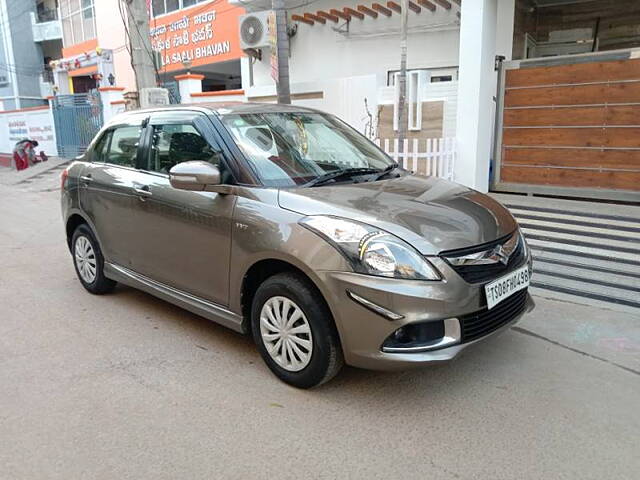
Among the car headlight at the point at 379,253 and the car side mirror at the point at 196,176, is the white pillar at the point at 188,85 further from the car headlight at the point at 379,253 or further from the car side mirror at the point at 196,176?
the car headlight at the point at 379,253

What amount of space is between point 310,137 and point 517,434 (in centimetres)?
249

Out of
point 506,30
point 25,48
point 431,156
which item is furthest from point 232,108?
point 25,48

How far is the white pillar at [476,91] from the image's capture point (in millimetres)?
7145

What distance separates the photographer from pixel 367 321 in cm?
292

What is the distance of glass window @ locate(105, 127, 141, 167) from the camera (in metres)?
4.55

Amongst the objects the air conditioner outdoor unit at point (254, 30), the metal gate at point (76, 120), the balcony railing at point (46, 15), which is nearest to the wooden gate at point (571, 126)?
the air conditioner outdoor unit at point (254, 30)

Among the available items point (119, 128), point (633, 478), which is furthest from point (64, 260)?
point (633, 478)

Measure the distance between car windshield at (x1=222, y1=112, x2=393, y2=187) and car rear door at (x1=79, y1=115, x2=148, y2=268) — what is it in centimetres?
112

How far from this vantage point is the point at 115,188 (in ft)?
14.9

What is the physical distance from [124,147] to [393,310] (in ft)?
9.93

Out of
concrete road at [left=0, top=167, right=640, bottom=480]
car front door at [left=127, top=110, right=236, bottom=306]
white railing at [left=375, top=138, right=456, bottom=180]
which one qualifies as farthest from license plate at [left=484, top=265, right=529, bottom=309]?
white railing at [left=375, top=138, right=456, bottom=180]

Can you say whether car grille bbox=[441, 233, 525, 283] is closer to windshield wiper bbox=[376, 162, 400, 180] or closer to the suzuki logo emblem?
the suzuki logo emblem

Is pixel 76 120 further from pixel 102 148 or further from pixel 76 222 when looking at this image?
pixel 102 148

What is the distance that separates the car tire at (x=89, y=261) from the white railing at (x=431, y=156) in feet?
12.8
